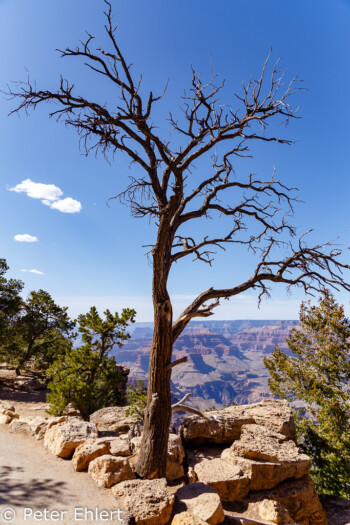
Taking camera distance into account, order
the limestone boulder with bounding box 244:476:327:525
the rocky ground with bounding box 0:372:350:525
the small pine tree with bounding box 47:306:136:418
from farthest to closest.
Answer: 1. the small pine tree with bounding box 47:306:136:418
2. the limestone boulder with bounding box 244:476:327:525
3. the rocky ground with bounding box 0:372:350:525

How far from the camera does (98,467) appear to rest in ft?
15.1

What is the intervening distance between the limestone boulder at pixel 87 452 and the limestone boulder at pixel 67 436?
0.32 m

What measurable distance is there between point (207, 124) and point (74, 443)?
275 inches

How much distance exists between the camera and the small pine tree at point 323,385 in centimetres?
1177

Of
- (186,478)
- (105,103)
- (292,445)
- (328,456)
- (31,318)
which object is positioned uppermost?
(105,103)

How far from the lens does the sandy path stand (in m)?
3.46

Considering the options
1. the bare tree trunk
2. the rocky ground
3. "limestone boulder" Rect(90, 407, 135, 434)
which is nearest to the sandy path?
the rocky ground

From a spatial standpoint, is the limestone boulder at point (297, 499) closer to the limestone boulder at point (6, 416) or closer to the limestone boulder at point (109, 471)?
the limestone boulder at point (109, 471)

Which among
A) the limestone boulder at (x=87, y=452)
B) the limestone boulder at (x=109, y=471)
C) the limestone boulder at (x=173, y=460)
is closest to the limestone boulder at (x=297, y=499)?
the limestone boulder at (x=173, y=460)

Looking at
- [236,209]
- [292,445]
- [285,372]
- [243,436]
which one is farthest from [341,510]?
[236,209]

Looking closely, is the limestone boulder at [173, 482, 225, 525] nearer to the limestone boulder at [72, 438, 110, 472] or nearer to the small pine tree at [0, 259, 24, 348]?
the limestone boulder at [72, 438, 110, 472]

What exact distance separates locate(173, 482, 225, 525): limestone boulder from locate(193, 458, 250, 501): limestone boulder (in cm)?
175

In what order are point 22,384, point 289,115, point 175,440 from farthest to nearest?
point 22,384 → point 175,440 → point 289,115

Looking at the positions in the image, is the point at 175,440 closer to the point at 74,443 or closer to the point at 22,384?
the point at 74,443
